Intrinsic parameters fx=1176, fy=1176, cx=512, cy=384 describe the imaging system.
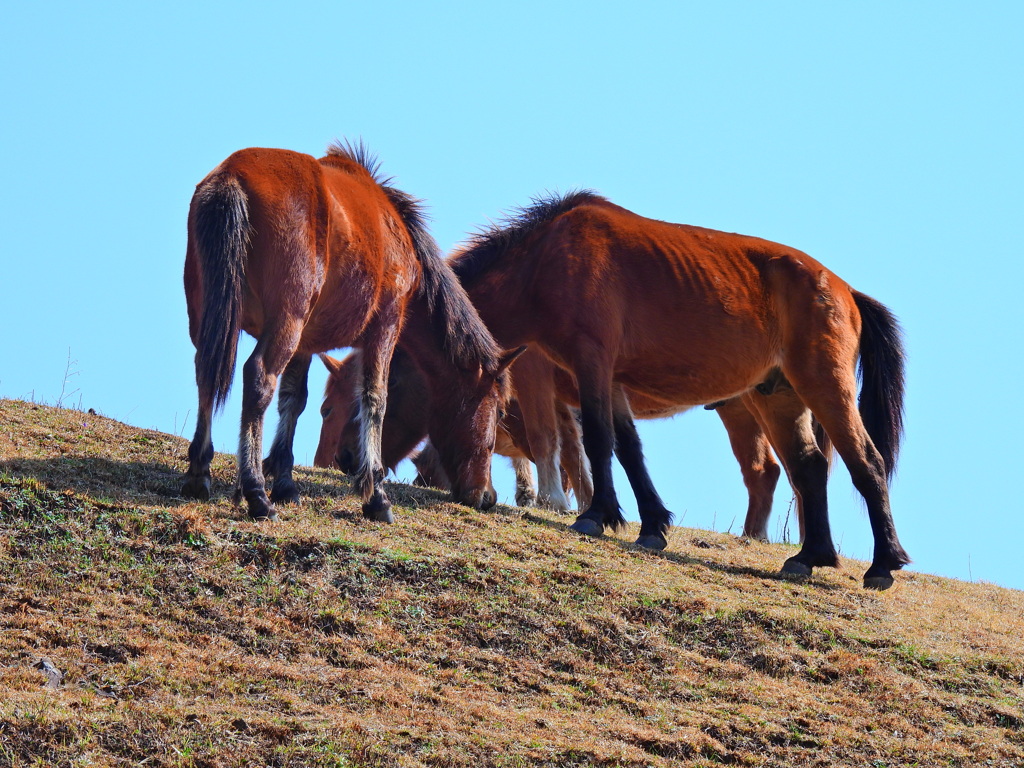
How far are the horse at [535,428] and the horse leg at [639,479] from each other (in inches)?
46.3

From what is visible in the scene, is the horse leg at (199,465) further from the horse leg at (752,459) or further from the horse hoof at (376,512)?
the horse leg at (752,459)

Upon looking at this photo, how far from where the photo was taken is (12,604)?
215 inches

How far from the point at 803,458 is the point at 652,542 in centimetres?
162

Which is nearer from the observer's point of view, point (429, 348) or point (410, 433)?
point (429, 348)

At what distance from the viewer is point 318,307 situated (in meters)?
7.55

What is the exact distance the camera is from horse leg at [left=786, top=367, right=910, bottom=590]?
8.78 m

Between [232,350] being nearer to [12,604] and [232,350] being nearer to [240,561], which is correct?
[240,561]

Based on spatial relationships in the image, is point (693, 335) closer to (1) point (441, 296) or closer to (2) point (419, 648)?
(1) point (441, 296)

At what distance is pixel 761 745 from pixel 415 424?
18.3 feet

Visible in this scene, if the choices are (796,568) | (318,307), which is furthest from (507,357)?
(796,568)

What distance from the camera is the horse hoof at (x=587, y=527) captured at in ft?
27.9

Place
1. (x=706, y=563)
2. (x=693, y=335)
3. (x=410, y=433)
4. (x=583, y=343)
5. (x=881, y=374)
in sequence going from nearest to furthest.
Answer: (x=706, y=563) < (x=583, y=343) < (x=693, y=335) < (x=881, y=374) < (x=410, y=433)

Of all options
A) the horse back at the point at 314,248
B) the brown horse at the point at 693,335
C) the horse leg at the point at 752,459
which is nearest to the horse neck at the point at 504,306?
the brown horse at the point at 693,335

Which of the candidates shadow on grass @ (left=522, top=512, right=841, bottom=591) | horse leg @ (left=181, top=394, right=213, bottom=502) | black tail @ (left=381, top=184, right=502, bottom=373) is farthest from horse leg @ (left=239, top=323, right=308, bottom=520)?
shadow on grass @ (left=522, top=512, right=841, bottom=591)
